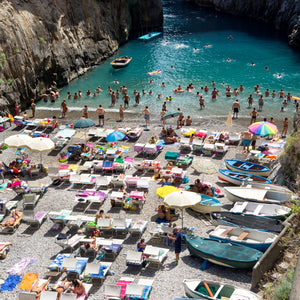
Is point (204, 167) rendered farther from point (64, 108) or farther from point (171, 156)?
point (64, 108)

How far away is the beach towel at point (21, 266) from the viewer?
14.5m

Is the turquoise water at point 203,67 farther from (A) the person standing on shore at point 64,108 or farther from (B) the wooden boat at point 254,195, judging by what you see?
(B) the wooden boat at point 254,195

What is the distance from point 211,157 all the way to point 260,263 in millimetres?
12482

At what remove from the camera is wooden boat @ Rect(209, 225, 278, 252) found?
1480 cm

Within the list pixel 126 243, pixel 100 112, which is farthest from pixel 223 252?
pixel 100 112

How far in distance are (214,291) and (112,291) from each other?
320cm

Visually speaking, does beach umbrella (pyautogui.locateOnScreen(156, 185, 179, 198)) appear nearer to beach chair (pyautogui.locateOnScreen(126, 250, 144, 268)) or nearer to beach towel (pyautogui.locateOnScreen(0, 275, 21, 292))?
beach chair (pyautogui.locateOnScreen(126, 250, 144, 268))

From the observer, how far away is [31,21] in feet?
118

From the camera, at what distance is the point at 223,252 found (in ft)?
47.3

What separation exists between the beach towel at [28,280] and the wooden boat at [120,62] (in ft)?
114

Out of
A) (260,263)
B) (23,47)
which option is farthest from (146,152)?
(23,47)

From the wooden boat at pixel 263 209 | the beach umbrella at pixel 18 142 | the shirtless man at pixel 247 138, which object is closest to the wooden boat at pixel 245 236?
the wooden boat at pixel 263 209

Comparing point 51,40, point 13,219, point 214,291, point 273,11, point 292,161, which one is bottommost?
point 13,219

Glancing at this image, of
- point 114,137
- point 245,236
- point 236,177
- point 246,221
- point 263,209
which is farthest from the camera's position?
point 114,137
